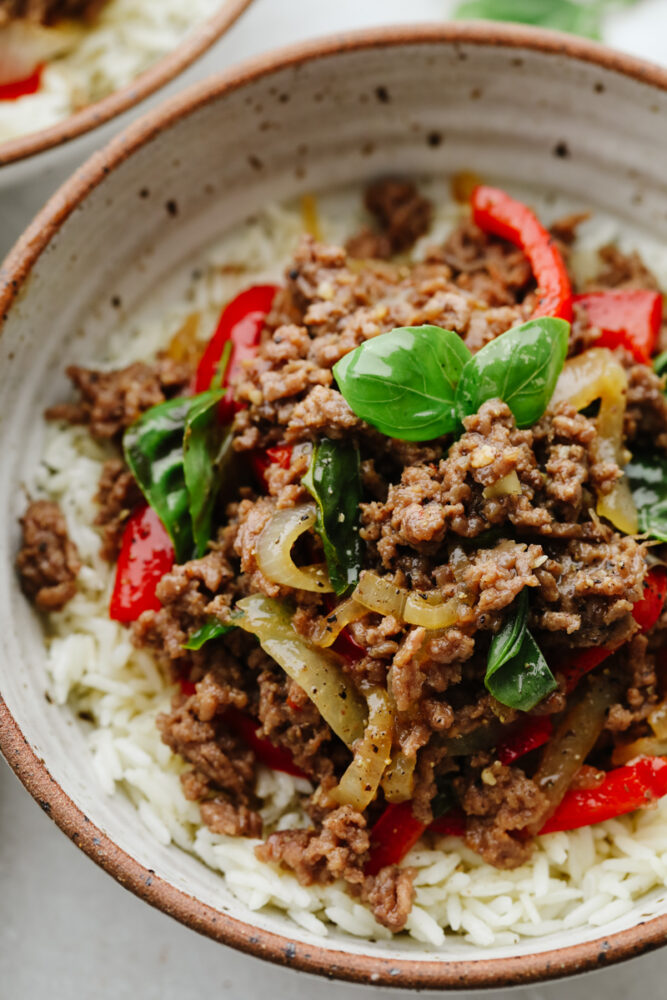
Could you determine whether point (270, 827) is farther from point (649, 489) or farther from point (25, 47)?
point (25, 47)

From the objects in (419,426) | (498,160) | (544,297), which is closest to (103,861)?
(419,426)

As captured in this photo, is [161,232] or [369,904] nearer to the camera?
[369,904]

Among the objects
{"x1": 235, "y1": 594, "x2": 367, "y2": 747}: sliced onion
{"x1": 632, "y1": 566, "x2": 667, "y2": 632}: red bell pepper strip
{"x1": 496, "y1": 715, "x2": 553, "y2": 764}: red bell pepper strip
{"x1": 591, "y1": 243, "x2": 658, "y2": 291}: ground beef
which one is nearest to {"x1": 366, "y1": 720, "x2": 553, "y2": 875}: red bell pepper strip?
{"x1": 496, "y1": 715, "x2": 553, "y2": 764}: red bell pepper strip

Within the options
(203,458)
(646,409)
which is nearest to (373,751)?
(203,458)

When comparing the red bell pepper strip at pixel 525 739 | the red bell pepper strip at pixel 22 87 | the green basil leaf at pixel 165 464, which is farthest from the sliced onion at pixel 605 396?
the red bell pepper strip at pixel 22 87

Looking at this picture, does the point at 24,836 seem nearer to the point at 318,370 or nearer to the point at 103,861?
the point at 103,861

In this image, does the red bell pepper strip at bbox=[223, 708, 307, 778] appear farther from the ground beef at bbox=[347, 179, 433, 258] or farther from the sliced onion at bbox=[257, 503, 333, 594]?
the ground beef at bbox=[347, 179, 433, 258]
